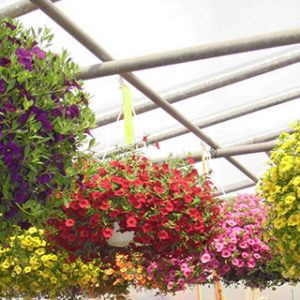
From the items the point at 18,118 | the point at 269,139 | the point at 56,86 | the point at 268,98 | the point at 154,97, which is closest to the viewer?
the point at 18,118

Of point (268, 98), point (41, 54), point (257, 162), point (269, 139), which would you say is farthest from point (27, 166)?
point (257, 162)

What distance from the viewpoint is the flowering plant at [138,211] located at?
86.0 inches

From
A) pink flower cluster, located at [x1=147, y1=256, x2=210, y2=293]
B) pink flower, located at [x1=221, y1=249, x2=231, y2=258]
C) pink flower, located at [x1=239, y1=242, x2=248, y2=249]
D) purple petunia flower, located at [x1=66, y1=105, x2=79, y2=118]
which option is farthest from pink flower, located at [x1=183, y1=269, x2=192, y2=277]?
purple petunia flower, located at [x1=66, y1=105, x2=79, y2=118]

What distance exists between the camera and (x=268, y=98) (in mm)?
5496

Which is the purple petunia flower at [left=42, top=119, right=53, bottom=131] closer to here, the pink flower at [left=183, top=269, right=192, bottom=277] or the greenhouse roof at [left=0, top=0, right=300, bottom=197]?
the greenhouse roof at [left=0, top=0, right=300, bottom=197]

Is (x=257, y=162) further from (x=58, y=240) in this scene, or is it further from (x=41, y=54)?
(x=41, y=54)

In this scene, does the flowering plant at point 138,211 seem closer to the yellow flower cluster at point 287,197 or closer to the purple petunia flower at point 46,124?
the yellow flower cluster at point 287,197

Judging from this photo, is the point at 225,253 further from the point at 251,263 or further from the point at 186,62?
the point at 186,62

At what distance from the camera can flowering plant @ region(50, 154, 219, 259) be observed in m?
2.18

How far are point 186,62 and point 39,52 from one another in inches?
79.0

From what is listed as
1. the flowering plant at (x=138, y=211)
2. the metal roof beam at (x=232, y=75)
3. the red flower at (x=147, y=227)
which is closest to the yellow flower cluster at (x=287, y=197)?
the flowering plant at (x=138, y=211)

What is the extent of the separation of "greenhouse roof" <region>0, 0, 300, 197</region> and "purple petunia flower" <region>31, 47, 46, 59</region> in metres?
1.01

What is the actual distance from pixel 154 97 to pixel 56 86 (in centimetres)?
274

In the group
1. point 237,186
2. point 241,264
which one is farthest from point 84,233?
point 237,186
